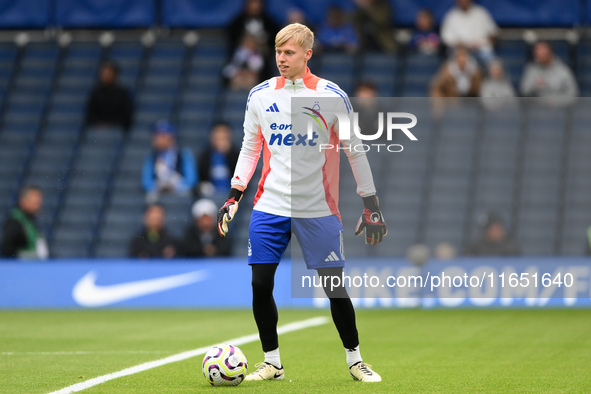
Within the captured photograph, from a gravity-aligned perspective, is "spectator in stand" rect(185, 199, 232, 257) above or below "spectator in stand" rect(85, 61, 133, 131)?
below

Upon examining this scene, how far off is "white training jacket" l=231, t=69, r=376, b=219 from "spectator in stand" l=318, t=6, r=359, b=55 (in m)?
11.3

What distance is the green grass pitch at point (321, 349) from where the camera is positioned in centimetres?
643

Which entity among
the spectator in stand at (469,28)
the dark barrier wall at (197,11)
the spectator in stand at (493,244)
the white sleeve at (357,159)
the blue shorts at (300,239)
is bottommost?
the spectator in stand at (493,244)

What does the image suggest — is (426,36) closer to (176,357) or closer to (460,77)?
(460,77)

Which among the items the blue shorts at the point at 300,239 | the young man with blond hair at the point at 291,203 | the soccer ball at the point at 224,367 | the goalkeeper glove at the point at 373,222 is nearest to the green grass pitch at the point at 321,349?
the soccer ball at the point at 224,367

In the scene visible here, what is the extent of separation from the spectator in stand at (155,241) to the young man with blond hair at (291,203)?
746 cm

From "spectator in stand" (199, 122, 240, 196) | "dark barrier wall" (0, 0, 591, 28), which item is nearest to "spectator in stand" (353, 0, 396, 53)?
"dark barrier wall" (0, 0, 591, 28)

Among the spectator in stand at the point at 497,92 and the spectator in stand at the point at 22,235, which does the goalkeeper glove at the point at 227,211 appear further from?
the spectator in stand at the point at 497,92

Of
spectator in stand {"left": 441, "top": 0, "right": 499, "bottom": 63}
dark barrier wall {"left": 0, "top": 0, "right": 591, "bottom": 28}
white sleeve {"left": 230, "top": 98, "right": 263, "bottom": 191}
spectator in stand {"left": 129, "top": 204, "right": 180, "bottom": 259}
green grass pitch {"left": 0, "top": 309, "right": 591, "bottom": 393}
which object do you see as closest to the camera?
green grass pitch {"left": 0, "top": 309, "right": 591, "bottom": 393}

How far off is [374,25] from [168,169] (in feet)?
15.2

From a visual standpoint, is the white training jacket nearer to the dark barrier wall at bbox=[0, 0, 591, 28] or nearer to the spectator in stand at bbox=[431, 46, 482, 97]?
the spectator in stand at bbox=[431, 46, 482, 97]

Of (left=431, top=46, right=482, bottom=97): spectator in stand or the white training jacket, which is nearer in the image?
the white training jacket

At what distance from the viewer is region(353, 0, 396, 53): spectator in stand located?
17250 millimetres

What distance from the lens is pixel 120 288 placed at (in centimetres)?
1388
